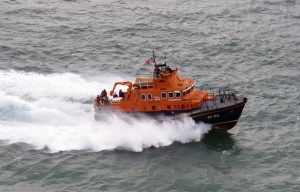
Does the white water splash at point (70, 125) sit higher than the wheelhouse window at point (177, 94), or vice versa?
the wheelhouse window at point (177, 94)

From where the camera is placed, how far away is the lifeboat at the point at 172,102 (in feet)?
140

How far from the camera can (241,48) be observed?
62125 millimetres

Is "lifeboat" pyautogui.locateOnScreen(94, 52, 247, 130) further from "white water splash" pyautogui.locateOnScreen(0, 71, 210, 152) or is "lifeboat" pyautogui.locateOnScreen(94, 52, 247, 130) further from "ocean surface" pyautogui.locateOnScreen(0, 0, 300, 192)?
"ocean surface" pyautogui.locateOnScreen(0, 0, 300, 192)

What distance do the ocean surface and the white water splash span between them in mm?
94

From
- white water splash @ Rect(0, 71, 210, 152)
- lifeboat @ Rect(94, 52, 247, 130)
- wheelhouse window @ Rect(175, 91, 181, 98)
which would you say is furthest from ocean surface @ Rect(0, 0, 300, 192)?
wheelhouse window @ Rect(175, 91, 181, 98)

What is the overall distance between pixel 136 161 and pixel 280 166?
10941 millimetres

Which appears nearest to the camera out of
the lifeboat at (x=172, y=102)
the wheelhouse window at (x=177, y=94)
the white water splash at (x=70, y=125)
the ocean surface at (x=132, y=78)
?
the ocean surface at (x=132, y=78)

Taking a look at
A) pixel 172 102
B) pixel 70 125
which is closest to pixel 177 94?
pixel 172 102

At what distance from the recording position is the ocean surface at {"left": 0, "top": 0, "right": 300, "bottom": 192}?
3803cm

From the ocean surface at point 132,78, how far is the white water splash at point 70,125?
0.31ft

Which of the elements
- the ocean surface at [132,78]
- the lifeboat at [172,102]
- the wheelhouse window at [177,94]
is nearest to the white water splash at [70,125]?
the ocean surface at [132,78]

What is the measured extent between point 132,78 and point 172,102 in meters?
12.8

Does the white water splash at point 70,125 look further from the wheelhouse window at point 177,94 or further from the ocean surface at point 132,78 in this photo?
the wheelhouse window at point 177,94

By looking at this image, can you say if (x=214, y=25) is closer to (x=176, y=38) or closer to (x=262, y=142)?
(x=176, y=38)
